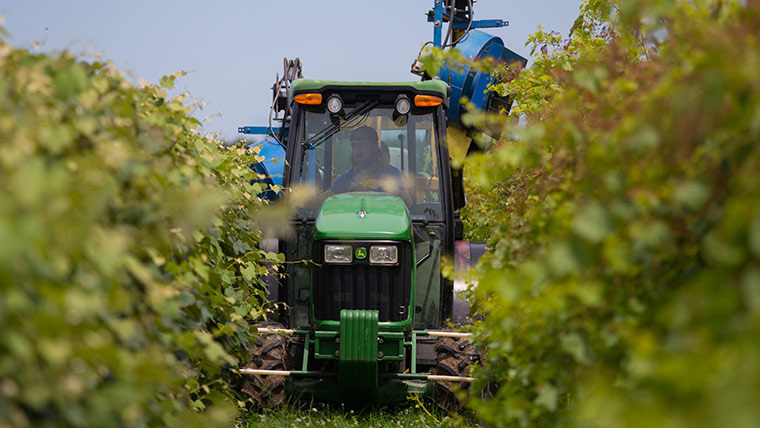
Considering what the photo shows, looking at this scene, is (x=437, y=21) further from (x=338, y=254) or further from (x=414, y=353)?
(x=414, y=353)

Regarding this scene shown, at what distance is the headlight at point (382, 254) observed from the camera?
204 inches

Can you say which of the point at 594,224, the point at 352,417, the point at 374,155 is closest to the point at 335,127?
the point at 374,155

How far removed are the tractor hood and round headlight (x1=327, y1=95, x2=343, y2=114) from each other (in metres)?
0.69

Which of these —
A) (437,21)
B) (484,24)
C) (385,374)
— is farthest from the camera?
(437,21)

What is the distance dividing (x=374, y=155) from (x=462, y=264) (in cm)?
113

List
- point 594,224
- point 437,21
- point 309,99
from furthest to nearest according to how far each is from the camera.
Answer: point 437,21 < point 309,99 < point 594,224

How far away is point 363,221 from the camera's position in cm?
515

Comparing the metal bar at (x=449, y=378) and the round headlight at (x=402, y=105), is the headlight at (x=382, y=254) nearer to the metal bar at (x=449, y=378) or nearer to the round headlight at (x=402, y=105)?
the metal bar at (x=449, y=378)

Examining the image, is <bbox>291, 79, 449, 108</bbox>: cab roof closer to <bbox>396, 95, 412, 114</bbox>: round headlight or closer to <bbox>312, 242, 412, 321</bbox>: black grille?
<bbox>396, 95, 412, 114</bbox>: round headlight

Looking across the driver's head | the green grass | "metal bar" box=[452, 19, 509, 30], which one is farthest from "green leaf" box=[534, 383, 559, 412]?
"metal bar" box=[452, 19, 509, 30]

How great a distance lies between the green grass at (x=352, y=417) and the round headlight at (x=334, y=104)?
2.13m

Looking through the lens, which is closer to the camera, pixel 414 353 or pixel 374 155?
pixel 414 353

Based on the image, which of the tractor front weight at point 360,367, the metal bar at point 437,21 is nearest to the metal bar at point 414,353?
the tractor front weight at point 360,367

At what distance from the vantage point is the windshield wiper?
5.57m
